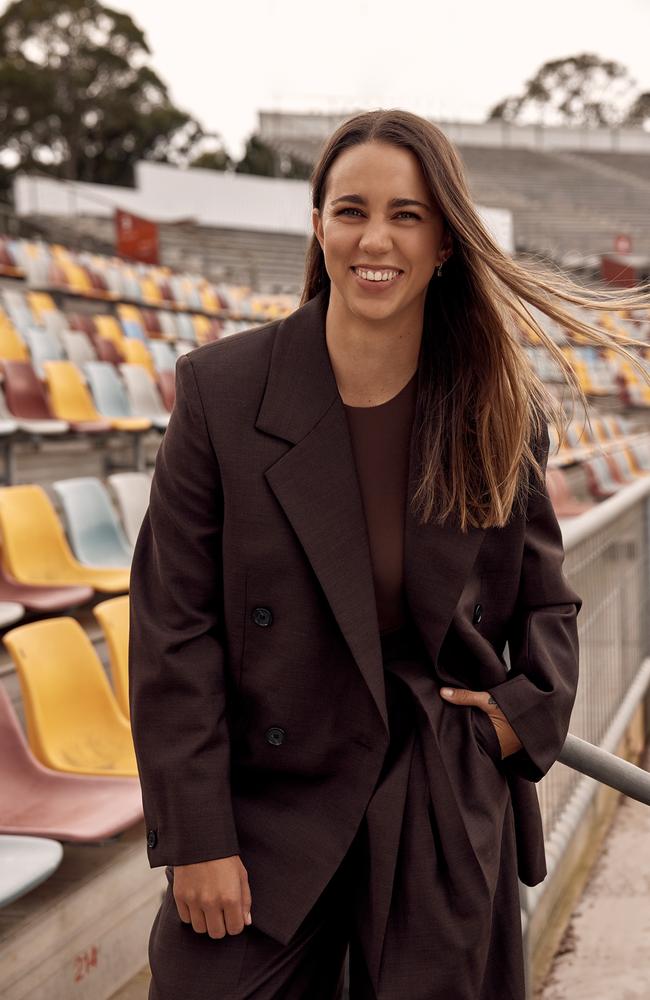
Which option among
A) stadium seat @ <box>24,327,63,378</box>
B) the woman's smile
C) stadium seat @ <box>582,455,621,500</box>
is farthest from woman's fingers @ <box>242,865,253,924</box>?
stadium seat @ <box>582,455,621,500</box>

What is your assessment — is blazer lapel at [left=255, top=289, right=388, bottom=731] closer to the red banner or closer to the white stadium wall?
the red banner

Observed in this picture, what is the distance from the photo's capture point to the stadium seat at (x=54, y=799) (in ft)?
7.58

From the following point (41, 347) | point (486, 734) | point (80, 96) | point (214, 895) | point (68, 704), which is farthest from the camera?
point (80, 96)

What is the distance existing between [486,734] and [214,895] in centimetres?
38

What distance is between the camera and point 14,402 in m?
6.07

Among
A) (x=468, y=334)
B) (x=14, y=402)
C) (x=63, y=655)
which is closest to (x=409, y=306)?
(x=468, y=334)

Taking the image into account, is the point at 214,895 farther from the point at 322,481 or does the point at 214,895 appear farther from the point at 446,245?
the point at 446,245

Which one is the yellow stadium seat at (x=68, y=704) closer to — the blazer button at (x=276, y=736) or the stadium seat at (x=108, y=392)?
the blazer button at (x=276, y=736)

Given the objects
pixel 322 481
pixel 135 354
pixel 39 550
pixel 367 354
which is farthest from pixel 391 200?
pixel 135 354

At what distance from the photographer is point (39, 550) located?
4.14m

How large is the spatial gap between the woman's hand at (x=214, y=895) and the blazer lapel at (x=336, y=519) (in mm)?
246

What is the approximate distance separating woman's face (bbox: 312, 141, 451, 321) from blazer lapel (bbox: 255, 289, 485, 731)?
3.8 inches

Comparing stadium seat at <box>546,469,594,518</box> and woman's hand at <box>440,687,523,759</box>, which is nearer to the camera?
woman's hand at <box>440,687,523,759</box>

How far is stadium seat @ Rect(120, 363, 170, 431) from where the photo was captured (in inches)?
276
